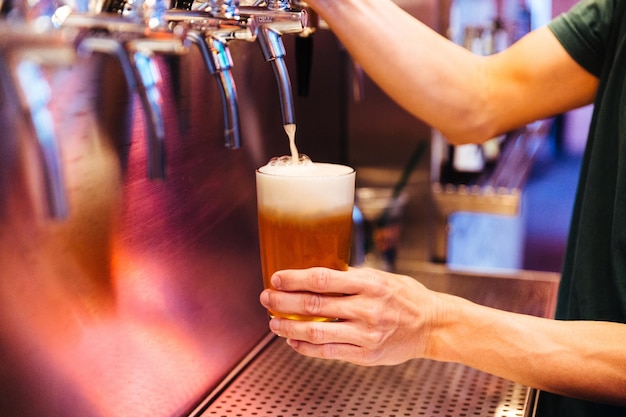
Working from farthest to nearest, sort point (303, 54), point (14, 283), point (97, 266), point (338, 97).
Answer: point (338, 97), point (303, 54), point (97, 266), point (14, 283)

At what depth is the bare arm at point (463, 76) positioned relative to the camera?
132cm

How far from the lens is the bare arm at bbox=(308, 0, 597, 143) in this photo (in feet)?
4.33

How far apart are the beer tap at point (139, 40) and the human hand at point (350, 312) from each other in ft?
1.01

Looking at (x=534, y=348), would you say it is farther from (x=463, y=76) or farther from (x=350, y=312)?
(x=463, y=76)

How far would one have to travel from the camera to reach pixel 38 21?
627 millimetres

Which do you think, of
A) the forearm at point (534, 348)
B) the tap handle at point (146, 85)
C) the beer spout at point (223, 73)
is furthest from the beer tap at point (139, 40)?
the forearm at point (534, 348)

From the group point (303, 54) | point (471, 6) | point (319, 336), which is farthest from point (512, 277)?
point (471, 6)

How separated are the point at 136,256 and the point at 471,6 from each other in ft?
7.69

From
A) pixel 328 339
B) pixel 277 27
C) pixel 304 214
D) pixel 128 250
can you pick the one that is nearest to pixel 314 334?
pixel 328 339

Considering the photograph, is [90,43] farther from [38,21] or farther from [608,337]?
[608,337]

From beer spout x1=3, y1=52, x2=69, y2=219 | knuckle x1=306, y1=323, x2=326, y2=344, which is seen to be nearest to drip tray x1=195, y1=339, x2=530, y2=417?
knuckle x1=306, y1=323, x2=326, y2=344

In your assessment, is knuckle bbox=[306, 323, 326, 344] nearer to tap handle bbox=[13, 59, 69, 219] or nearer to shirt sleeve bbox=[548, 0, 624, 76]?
tap handle bbox=[13, 59, 69, 219]

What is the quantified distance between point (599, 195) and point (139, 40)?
0.86 metres

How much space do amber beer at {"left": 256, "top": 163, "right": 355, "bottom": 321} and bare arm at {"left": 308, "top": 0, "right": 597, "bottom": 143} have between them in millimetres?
446
